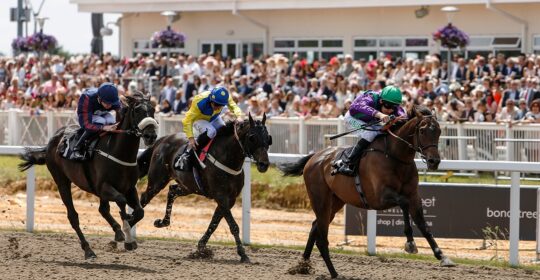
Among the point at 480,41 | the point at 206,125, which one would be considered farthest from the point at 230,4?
the point at 206,125

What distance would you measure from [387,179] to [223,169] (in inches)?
76.2

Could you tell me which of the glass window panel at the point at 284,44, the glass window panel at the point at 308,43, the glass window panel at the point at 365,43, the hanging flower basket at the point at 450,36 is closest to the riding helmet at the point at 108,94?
the hanging flower basket at the point at 450,36

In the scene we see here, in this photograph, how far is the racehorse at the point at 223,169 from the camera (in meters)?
10.4

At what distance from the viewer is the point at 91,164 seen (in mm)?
10969

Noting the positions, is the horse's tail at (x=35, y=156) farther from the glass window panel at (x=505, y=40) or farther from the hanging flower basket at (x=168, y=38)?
the glass window panel at (x=505, y=40)

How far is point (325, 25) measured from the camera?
90.2 feet

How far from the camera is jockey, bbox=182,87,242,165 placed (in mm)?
11250

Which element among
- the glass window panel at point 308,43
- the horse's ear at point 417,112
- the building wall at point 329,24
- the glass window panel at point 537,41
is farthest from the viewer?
the glass window panel at point 308,43

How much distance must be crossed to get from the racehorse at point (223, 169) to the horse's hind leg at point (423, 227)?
146cm

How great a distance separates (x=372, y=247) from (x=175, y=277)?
2.59m

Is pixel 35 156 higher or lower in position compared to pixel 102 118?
lower

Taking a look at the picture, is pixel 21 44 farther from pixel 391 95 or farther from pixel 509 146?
pixel 391 95

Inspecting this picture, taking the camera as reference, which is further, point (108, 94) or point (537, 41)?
point (537, 41)

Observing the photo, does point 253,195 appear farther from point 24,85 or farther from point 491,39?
point 24,85
